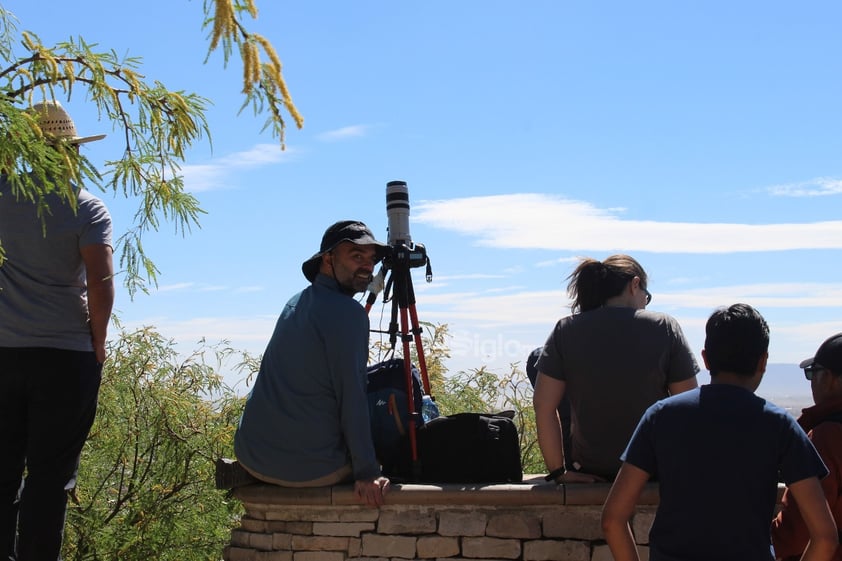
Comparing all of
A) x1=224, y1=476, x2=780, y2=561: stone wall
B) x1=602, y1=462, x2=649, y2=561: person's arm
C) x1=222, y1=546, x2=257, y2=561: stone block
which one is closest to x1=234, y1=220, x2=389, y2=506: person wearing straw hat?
x1=224, y1=476, x2=780, y2=561: stone wall

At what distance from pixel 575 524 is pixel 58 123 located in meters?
2.49

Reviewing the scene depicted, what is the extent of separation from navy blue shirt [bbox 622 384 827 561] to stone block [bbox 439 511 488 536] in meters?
1.55

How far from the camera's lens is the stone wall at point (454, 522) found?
430 cm

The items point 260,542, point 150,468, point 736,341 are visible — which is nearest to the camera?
point 736,341

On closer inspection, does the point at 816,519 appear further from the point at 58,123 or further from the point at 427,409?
the point at 58,123

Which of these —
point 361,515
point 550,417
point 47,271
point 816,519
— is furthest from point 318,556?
point 816,519

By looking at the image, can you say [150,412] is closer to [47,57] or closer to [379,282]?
[379,282]

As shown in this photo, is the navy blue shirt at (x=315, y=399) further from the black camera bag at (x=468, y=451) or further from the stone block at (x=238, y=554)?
the stone block at (x=238, y=554)

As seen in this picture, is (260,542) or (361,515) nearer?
(361,515)

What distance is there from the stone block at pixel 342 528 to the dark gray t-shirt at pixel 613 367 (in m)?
0.97

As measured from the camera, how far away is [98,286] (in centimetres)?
397

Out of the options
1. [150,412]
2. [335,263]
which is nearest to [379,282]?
[335,263]

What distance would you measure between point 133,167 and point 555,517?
7.23 ft

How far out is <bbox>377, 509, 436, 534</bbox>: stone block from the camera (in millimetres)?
4449
